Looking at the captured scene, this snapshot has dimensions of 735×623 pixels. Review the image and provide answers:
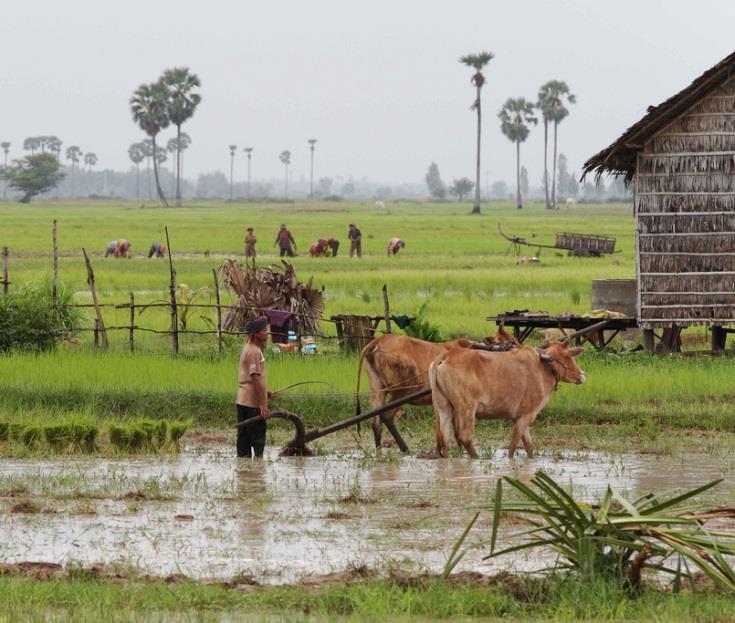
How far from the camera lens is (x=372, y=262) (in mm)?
37656

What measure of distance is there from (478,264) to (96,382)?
23.5m

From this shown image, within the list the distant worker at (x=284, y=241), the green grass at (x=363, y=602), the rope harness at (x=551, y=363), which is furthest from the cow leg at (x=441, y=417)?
the distant worker at (x=284, y=241)

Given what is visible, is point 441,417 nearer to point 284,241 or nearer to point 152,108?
point 284,241

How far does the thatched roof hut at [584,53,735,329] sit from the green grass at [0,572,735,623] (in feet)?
38.6

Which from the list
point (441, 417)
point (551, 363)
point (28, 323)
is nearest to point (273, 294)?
point (28, 323)

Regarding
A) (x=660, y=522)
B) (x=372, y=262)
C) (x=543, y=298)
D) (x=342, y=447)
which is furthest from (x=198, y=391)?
(x=372, y=262)

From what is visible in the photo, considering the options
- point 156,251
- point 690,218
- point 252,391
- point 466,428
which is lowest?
point 466,428

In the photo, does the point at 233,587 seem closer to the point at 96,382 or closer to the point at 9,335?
the point at 96,382

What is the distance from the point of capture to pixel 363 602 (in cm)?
675

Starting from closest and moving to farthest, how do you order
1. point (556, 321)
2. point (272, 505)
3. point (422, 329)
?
1. point (272, 505)
2. point (422, 329)
3. point (556, 321)

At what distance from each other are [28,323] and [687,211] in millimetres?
8868

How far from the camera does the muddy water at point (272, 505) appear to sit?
26.3 feet

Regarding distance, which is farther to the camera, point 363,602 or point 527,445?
point 527,445

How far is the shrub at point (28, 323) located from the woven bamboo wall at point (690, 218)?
7797 millimetres
